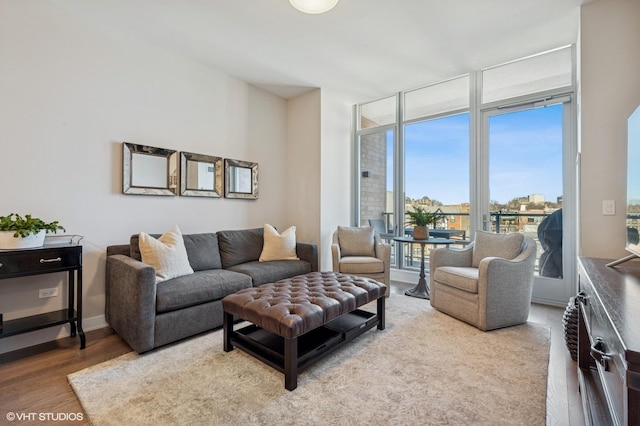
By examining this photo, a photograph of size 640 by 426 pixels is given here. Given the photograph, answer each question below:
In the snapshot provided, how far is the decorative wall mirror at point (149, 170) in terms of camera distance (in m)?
2.89

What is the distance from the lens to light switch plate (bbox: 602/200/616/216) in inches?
93.7

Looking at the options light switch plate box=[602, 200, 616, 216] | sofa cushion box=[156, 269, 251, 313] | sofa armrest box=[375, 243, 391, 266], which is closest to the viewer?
sofa cushion box=[156, 269, 251, 313]

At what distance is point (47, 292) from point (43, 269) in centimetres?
53

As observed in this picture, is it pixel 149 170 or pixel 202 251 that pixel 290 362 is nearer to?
pixel 202 251

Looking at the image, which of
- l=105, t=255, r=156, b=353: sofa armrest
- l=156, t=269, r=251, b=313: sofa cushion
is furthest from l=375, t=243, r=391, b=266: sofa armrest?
l=105, t=255, r=156, b=353: sofa armrest

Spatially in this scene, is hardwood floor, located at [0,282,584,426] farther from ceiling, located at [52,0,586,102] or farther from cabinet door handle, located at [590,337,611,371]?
ceiling, located at [52,0,586,102]

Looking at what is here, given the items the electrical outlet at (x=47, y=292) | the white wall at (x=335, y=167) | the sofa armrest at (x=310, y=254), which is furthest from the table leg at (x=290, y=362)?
the white wall at (x=335, y=167)

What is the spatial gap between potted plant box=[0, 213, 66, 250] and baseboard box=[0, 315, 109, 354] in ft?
2.75

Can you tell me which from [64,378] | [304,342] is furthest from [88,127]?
[304,342]

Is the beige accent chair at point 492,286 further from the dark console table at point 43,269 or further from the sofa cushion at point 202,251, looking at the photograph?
→ the dark console table at point 43,269

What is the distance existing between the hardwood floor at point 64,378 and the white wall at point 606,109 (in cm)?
96

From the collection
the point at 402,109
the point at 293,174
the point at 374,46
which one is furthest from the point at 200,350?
the point at 402,109

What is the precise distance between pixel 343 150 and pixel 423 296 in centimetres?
252

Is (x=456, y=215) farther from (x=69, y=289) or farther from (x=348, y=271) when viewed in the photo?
(x=69, y=289)
